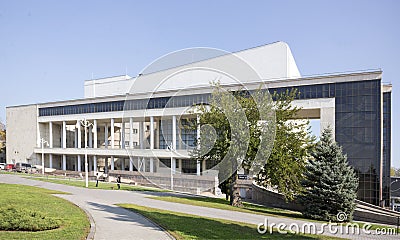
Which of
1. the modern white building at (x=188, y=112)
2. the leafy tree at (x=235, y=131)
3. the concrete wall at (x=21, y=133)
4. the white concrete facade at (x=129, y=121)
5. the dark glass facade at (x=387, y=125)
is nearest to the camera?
the leafy tree at (x=235, y=131)

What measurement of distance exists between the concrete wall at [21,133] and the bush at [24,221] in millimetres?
56674

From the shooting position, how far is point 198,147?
23.4m

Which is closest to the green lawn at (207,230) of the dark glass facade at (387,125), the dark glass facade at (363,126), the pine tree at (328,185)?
the pine tree at (328,185)

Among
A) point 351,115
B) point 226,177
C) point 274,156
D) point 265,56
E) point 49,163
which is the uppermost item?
point 265,56

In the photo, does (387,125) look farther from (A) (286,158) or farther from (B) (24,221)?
(B) (24,221)

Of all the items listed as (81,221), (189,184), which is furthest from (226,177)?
(189,184)

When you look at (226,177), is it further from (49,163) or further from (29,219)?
(49,163)

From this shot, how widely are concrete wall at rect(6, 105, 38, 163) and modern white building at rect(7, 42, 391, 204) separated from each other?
0.63 feet

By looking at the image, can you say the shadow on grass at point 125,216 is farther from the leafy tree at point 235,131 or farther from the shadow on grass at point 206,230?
the leafy tree at point 235,131

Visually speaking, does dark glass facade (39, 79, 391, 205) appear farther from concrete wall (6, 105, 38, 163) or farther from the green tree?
concrete wall (6, 105, 38, 163)

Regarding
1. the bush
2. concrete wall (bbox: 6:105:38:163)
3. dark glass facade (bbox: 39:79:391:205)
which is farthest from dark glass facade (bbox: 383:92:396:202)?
concrete wall (bbox: 6:105:38:163)

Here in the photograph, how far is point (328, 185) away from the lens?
63.8ft

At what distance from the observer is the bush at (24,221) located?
30.3ft

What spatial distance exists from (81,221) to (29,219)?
200cm
